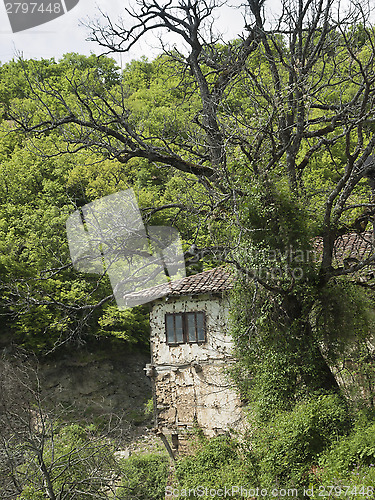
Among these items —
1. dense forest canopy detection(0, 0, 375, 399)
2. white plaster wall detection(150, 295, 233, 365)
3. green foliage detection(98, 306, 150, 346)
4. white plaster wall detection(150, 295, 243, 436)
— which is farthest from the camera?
green foliage detection(98, 306, 150, 346)

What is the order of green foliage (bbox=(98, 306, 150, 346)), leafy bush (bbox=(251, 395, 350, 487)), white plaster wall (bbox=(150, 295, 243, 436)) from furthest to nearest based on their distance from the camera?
1. green foliage (bbox=(98, 306, 150, 346))
2. white plaster wall (bbox=(150, 295, 243, 436))
3. leafy bush (bbox=(251, 395, 350, 487))

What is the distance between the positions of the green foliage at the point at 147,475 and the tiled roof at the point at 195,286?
6.19 meters

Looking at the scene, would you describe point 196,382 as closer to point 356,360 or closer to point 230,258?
point 356,360

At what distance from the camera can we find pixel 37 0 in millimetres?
8531

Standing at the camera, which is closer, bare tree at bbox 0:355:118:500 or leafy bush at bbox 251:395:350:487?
leafy bush at bbox 251:395:350:487

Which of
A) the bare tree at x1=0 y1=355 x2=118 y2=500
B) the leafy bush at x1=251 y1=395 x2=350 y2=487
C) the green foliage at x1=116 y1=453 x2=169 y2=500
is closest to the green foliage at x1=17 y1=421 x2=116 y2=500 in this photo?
the bare tree at x1=0 y1=355 x2=118 y2=500

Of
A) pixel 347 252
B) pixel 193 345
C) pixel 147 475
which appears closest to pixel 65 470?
pixel 193 345

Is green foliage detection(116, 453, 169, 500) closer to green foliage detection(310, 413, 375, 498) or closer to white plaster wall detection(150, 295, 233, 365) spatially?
white plaster wall detection(150, 295, 233, 365)

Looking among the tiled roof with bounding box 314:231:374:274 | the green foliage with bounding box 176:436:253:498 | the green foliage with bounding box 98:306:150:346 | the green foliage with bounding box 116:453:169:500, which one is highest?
the tiled roof with bounding box 314:231:374:274

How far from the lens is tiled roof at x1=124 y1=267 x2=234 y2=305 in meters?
14.0

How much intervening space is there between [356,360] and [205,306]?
266 inches

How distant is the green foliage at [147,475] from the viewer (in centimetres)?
1612

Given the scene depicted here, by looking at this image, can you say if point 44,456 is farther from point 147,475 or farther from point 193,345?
point 147,475

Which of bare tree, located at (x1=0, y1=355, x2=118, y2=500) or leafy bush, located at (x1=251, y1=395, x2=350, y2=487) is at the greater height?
leafy bush, located at (x1=251, y1=395, x2=350, y2=487)
